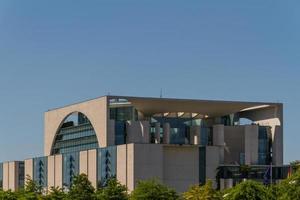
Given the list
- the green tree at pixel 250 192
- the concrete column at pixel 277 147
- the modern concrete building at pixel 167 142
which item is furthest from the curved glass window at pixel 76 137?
the green tree at pixel 250 192

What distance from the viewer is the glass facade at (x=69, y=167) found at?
106 meters

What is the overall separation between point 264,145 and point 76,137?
21.6 metres

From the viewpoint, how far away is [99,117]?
334ft

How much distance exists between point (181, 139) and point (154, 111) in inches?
193

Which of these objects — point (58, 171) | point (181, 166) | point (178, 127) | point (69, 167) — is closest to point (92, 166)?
point (69, 167)

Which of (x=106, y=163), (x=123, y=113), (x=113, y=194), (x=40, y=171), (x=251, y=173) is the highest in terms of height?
(x=123, y=113)

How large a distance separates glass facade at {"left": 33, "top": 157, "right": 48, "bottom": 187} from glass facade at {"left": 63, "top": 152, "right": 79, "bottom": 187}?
571 centimetres

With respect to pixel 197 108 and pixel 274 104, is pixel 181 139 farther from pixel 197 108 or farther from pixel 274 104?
pixel 274 104

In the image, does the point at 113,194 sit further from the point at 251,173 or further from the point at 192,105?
the point at 192,105

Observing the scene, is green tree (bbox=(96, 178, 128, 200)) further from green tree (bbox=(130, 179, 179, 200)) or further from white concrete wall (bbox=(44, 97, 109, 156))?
white concrete wall (bbox=(44, 97, 109, 156))

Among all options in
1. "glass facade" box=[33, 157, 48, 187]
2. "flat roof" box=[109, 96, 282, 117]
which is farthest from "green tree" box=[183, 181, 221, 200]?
"glass facade" box=[33, 157, 48, 187]

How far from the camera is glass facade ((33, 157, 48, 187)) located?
114m

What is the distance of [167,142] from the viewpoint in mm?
101812

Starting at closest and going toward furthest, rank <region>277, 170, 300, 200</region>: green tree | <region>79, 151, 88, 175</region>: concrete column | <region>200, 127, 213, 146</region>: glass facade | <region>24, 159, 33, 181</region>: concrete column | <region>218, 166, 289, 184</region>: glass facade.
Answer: <region>277, 170, 300, 200</region>: green tree → <region>218, 166, 289, 184</region>: glass facade → <region>79, 151, 88, 175</region>: concrete column → <region>200, 127, 213, 146</region>: glass facade → <region>24, 159, 33, 181</region>: concrete column
